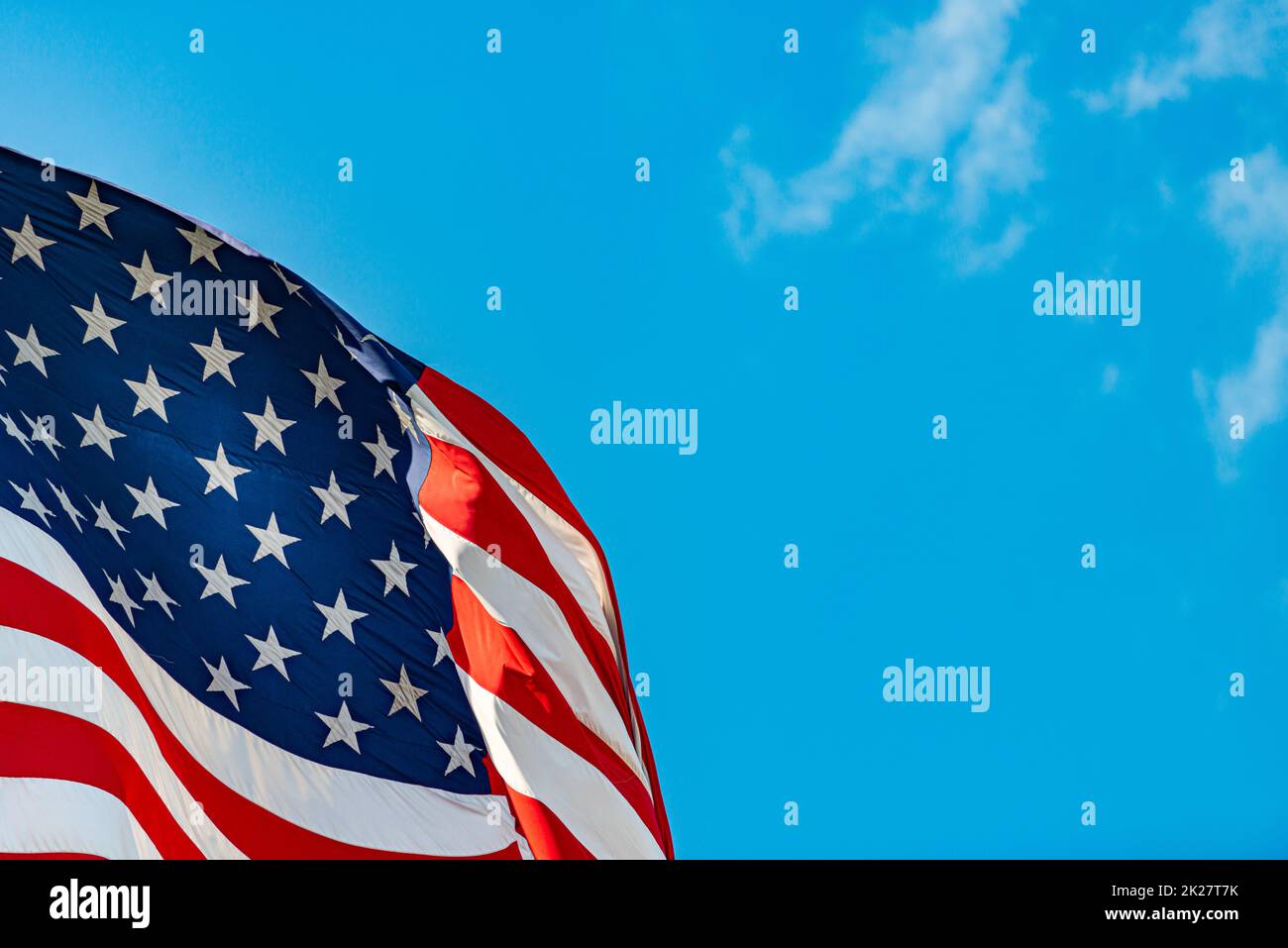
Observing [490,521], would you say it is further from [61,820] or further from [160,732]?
[61,820]

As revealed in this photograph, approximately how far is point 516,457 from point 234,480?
7.88 feet

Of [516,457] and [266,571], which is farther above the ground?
[516,457]

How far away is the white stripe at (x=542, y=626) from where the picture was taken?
32.0ft

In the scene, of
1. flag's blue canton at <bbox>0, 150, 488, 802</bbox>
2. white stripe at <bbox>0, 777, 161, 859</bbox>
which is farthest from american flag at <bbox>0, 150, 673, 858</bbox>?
white stripe at <bbox>0, 777, 161, 859</bbox>

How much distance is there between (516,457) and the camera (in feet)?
36.8

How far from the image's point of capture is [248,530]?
980cm

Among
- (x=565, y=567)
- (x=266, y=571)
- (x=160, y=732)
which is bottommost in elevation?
(x=160, y=732)

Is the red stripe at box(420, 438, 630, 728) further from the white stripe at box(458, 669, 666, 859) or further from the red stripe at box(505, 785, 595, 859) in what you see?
the red stripe at box(505, 785, 595, 859)

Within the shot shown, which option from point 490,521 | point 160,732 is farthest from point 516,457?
point 160,732

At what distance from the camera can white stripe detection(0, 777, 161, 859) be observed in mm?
7867

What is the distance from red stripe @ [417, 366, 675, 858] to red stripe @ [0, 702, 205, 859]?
139 inches

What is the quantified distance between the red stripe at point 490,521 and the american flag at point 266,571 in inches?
0.9

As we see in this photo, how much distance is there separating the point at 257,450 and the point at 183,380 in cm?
75

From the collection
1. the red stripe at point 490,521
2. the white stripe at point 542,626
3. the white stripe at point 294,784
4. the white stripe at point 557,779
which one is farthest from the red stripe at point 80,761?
the red stripe at point 490,521
